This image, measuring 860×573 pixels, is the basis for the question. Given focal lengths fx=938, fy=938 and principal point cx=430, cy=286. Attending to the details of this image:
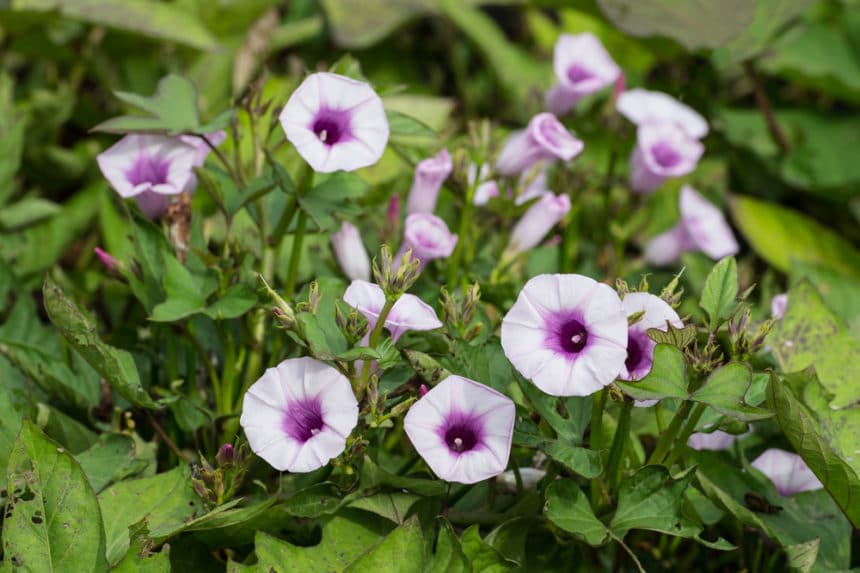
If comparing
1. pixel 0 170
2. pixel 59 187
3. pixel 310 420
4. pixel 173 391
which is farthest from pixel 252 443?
pixel 59 187

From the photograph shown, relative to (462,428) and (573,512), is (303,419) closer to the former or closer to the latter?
(462,428)

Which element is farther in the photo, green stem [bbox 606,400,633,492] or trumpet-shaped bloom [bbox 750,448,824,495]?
trumpet-shaped bloom [bbox 750,448,824,495]

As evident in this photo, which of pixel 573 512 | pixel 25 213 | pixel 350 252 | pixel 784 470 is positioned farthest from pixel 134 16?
pixel 784 470

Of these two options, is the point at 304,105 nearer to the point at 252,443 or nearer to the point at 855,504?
the point at 252,443

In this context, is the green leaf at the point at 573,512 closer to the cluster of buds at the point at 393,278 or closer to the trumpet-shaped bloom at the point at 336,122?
the cluster of buds at the point at 393,278

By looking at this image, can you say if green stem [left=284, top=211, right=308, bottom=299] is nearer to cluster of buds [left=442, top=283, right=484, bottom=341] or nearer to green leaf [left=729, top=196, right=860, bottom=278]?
cluster of buds [left=442, top=283, right=484, bottom=341]

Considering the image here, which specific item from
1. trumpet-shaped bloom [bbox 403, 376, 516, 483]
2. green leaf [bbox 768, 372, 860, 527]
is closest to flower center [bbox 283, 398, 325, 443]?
trumpet-shaped bloom [bbox 403, 376, 516, 483]
